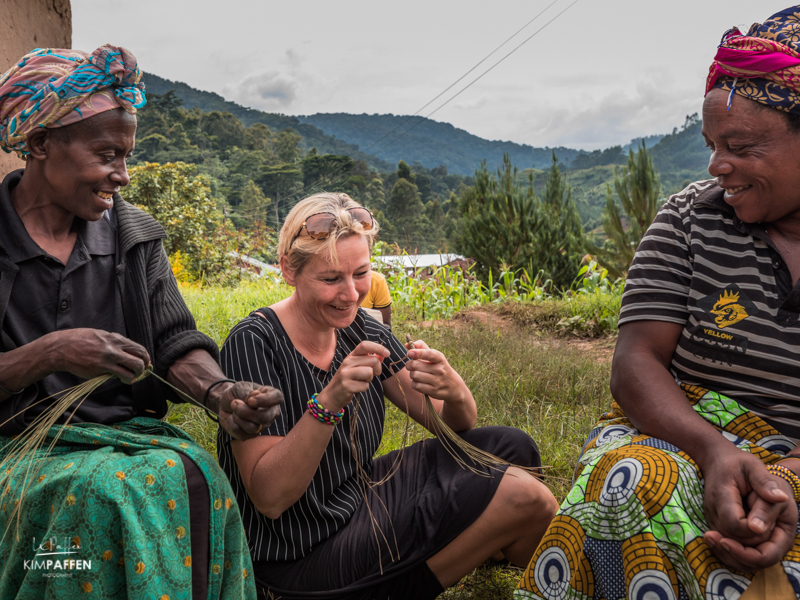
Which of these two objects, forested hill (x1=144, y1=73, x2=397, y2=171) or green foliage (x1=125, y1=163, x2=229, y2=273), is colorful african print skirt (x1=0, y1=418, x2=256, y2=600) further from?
forested hill (x1=144, y1=73, x2=397, y2=171)

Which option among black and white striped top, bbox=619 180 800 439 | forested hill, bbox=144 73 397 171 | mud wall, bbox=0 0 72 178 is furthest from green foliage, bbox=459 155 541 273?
forested hill, bbox=144 73 397 171

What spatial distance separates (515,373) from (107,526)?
3100 millimetres

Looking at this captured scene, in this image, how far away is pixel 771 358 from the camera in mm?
1757

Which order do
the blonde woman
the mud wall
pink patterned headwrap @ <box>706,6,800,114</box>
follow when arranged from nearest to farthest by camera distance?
1. pink patterned headwrap @ <box>706,6,800,114</box>
2. the blonde woman
3. the mud wall

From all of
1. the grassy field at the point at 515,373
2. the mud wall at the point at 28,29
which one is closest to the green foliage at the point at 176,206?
the grassy field at the point at 515,373

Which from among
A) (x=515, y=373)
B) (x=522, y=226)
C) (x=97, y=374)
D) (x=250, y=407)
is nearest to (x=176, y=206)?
(x=522, y=226)

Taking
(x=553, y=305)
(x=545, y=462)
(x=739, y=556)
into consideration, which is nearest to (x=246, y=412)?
(x=739, y=556)

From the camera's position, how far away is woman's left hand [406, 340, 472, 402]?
1973 millimetres

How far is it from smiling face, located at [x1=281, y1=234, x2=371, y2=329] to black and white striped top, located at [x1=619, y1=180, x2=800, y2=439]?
821 millimetres

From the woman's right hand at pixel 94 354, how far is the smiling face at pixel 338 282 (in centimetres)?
55

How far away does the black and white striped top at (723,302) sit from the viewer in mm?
1762

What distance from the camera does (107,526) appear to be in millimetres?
1437

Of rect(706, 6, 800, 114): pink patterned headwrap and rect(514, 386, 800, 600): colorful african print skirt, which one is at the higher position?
rect(706, 6, 800, 114): pink patterned headwrap

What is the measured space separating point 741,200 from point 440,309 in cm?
547
